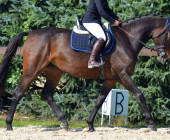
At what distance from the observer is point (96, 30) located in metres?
6.26

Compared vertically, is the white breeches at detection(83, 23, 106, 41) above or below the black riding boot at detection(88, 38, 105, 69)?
above

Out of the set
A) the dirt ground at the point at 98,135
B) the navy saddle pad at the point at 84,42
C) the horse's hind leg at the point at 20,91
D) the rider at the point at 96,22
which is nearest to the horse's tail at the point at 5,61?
the horse's hind leg at the point at 20,91

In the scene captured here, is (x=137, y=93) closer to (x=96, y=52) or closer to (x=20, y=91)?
(x=96, y=52)

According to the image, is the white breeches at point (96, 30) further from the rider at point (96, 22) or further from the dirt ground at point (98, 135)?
the dirt ground at point (98, 135)

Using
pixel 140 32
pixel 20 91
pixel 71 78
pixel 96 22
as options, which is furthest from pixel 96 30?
pixel 71 78

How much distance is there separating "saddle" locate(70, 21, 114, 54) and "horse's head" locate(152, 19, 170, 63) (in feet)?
2.64

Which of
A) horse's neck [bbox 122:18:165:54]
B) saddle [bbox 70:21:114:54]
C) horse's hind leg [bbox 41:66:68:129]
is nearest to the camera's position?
saddle [bbox 70:21:114:54]

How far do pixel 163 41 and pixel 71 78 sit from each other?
3.10 meters

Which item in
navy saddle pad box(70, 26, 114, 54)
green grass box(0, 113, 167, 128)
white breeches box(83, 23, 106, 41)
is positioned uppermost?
white breeches box(83, 23, 106, 41)

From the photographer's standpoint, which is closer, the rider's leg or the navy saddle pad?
the rider's leg

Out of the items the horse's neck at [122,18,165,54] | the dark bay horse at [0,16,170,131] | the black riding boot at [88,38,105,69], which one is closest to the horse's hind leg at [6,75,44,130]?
the dark bay horse at [0,16,170,131]

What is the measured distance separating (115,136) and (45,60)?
1.88 m

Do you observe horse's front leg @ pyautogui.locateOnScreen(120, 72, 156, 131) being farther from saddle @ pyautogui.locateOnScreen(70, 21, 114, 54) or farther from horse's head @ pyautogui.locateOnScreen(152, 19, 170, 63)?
horse's head @ pyautogui.locateOnScreen(152, 19, 170, 63)

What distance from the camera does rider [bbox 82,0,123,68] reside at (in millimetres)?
6168
